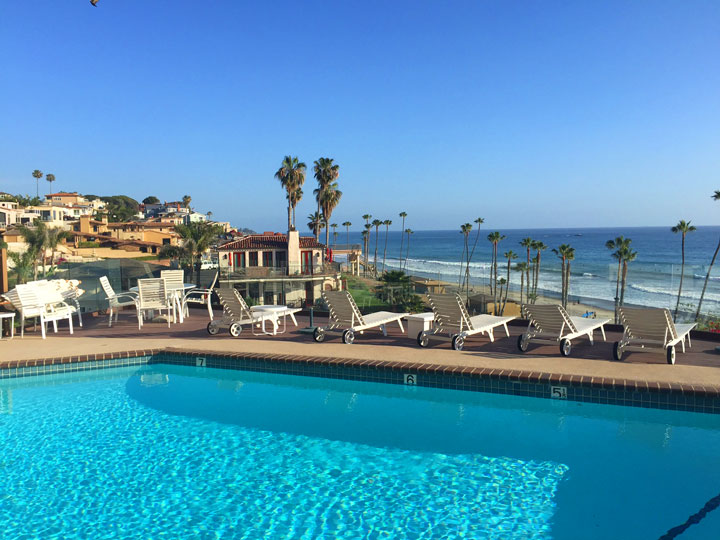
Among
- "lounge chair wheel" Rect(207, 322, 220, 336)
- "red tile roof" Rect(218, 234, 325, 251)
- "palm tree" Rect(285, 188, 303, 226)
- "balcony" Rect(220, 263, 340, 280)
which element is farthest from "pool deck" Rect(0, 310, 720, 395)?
"palm tree" Rect(285, 188, 303, 226)

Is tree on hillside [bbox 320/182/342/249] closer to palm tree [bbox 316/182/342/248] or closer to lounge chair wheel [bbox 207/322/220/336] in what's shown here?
palm tree [bbox 316/182/342/248]

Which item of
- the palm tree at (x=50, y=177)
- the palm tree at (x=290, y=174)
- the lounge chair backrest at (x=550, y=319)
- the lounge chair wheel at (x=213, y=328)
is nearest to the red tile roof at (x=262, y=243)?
the palm tree at (x=290, y=174)

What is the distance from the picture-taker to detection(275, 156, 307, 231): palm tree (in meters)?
50.8

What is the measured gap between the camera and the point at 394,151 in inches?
2058

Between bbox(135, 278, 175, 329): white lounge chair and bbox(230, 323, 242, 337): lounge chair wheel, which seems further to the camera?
bbox(135, 278, 175, 329): white lounge chair

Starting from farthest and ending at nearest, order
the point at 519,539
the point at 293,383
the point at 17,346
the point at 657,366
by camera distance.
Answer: the point at 17,346, the point at 293,383, the point at 657,366, the point at 519,539

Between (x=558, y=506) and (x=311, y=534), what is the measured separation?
2157mm

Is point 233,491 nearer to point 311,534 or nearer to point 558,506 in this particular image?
point 311,534

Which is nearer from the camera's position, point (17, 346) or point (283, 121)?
point (17, 346)

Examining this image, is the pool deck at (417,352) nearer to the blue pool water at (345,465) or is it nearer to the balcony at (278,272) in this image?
the blue pool water at (345,465)

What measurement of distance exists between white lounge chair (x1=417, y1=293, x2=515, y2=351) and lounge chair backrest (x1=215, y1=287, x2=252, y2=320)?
347 centimetres

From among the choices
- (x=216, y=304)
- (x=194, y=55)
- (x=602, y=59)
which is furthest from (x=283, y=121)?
(x=216, y=304)

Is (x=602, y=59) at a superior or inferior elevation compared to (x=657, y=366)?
superior

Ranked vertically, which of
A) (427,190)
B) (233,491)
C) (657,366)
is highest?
(427,190)
